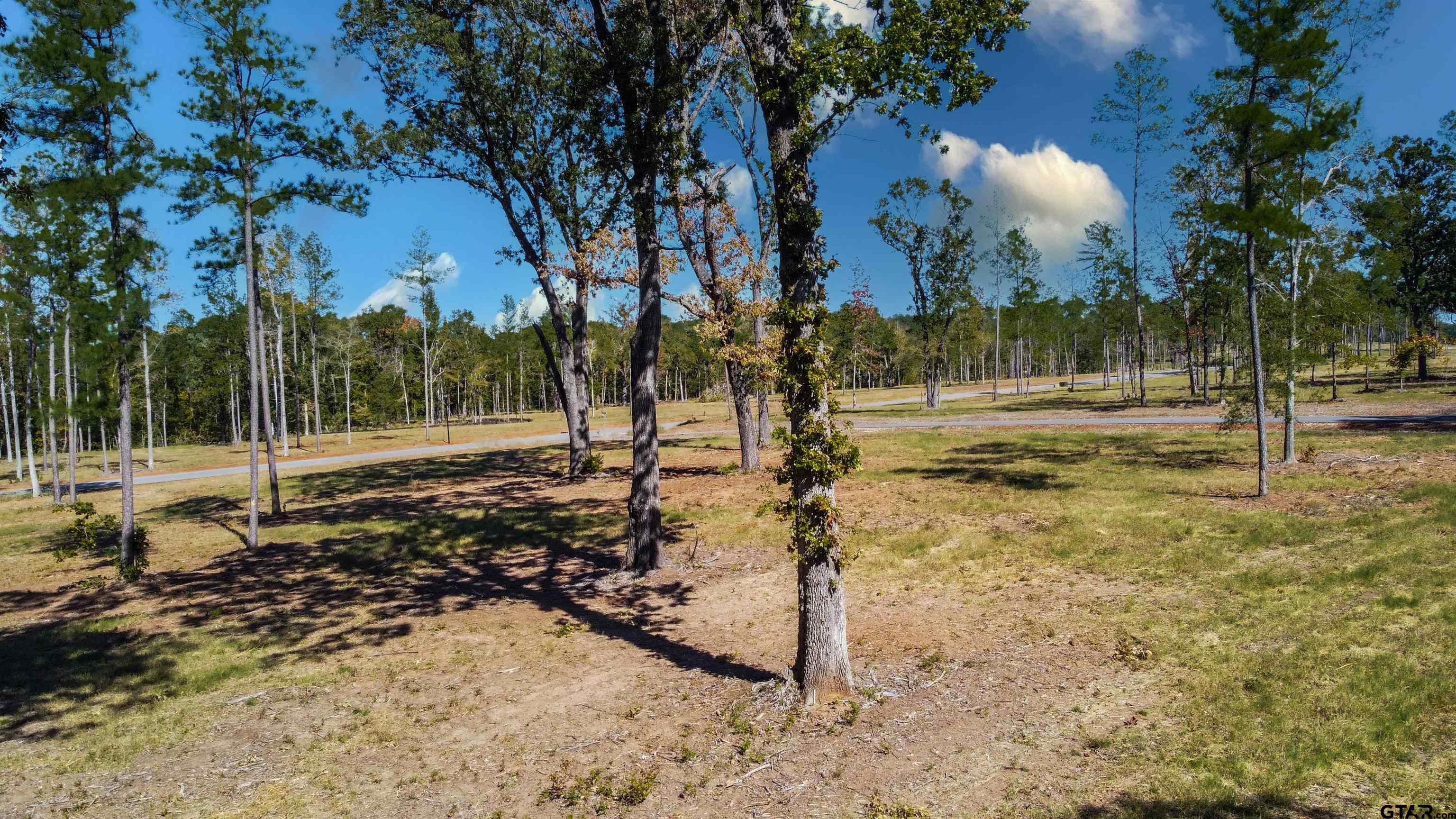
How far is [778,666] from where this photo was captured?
7320 millimetres

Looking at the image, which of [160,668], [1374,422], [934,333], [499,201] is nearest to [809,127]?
[160,668]

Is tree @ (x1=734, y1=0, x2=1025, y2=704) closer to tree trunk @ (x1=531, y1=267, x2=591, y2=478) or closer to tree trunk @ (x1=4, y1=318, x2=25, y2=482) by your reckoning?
tree trunk @ (x1=531, y1=267, x2=591, y2=478)

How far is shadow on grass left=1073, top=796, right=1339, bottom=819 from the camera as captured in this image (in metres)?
4.16

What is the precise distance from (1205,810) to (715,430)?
1267 inches

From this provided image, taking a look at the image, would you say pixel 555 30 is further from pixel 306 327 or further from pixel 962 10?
pixel 306 327

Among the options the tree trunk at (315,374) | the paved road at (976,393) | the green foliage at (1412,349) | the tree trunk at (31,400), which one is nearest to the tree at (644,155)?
the tree trunk at (31,400)

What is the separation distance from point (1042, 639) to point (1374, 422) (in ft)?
72.2

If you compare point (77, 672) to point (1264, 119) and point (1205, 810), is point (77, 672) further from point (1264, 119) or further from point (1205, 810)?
point (1264, 119)

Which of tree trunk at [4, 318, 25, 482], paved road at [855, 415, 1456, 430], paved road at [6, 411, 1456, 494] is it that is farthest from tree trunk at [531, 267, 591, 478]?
tree trunk at [4, 318, 25, 482]

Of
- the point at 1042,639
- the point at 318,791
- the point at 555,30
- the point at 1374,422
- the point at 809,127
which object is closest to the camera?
the point at 318,791

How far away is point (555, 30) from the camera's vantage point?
596 inches

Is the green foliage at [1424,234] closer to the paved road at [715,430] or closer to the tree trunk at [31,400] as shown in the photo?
the paved road at [715,430]

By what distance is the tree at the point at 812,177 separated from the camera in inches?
220

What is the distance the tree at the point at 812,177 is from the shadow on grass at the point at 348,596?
1.55 meters
